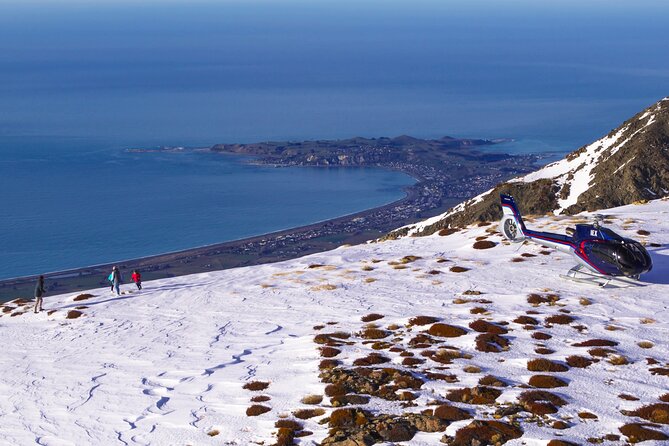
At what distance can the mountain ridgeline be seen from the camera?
2955 inches

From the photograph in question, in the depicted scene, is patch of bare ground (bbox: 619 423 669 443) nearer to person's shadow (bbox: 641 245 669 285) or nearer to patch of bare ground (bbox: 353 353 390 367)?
patch of bare ground (bbox: 353 353 390 367)

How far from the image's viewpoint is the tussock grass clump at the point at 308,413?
24953mm

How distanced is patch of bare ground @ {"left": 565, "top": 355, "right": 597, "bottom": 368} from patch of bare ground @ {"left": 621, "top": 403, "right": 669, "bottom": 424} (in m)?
4.04

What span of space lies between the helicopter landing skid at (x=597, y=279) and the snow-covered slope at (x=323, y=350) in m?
0.62

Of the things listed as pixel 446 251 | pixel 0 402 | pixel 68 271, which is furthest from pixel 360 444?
pixel 68 271

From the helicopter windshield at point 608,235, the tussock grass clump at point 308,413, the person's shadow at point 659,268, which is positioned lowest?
the tussock grass clump at point 308,413

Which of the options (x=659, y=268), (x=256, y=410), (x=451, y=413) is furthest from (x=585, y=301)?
(x=256, y=410)

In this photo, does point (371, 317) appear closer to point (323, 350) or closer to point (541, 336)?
point (323, 350)

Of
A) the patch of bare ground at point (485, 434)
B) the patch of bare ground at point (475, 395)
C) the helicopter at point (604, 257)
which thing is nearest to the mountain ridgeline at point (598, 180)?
the helicopter at point (604, 257)

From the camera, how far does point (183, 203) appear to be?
616 feet

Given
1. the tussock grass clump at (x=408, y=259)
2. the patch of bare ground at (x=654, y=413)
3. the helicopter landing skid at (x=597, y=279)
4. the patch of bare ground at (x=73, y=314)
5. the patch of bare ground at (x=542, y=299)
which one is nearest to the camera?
the patch of bare ground at (x=654, y=413)

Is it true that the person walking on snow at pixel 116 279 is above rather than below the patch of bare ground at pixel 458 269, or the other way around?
below

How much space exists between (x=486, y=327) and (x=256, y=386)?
9761mm

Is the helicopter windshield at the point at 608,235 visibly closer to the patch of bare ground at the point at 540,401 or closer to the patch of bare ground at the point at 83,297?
the patch of bare ground at the point at 540,401
